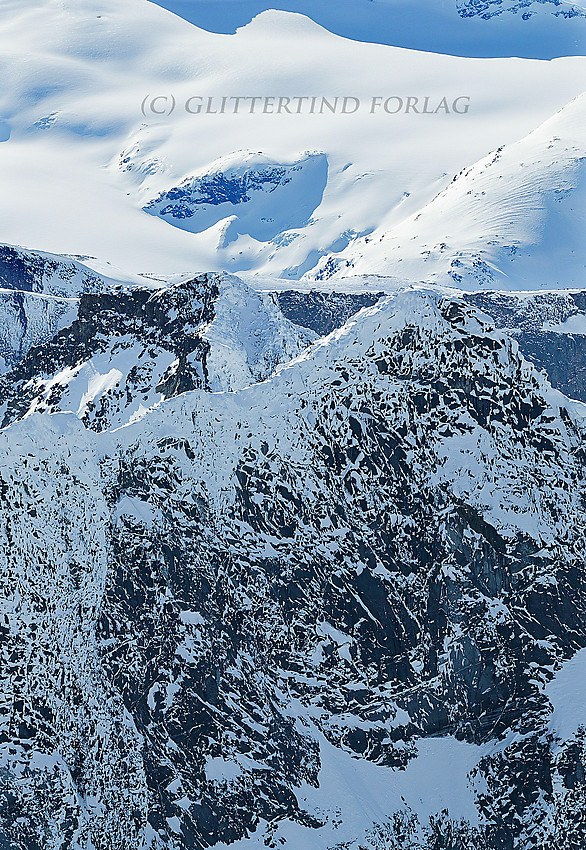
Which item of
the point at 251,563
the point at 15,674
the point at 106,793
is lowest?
the point at 106,793

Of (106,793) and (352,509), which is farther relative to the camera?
(352,509)

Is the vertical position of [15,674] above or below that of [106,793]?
above

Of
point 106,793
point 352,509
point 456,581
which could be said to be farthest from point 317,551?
point 106,793

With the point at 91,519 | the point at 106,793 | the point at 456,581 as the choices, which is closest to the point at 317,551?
the point at 456,581

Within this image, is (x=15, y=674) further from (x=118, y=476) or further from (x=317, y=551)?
(x=317, y=551)

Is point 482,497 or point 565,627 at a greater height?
point 482,497

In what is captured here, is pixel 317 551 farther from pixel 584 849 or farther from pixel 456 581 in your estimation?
pixel 584 849
